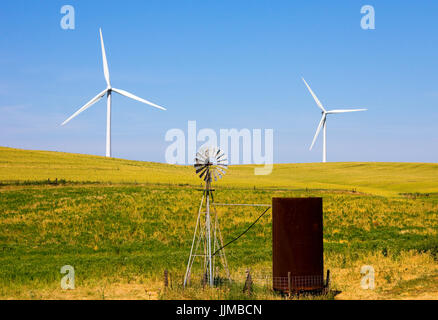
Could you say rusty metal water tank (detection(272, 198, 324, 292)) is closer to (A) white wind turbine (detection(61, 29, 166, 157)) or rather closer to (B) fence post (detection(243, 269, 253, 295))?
(B) fence post (detection(243, 269, 253, 295))

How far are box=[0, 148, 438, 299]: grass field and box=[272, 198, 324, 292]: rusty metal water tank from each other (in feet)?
3.04

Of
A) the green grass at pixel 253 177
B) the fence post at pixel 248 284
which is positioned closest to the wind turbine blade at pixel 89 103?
the green grass at pixel 253 177

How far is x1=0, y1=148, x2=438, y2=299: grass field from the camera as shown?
16.9 meters

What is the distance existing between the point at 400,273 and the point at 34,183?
42866mm

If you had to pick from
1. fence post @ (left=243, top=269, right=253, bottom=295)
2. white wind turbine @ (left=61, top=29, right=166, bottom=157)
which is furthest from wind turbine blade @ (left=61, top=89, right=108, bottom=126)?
fence post @ (left=243, top=269, right=253, bottom=295)

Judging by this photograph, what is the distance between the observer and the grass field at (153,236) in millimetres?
16891

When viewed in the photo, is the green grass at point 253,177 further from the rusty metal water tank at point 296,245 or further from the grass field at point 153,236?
the rusty metal water tank at point 296,245

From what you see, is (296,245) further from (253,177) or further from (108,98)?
(253,177)

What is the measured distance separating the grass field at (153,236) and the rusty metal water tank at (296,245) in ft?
3.04

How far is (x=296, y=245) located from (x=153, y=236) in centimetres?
1838
